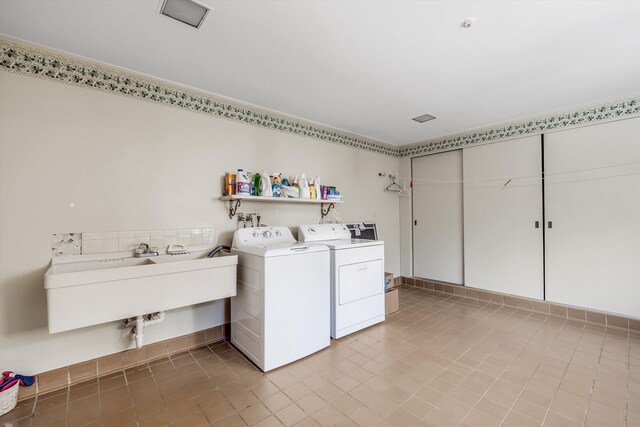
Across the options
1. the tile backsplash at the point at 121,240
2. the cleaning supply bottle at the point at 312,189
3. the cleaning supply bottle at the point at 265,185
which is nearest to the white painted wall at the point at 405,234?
the cleaning supply bottle at the point at 312,189

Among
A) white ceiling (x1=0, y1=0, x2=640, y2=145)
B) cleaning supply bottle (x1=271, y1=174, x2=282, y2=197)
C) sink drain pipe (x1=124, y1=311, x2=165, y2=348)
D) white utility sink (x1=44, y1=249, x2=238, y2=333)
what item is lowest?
sink drain pipe (x1=124, y1=311, x2=165, y2=348)

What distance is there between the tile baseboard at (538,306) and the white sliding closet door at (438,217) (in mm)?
134

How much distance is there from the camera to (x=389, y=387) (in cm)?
195

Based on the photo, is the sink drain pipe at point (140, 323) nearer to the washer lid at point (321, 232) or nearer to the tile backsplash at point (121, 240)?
the tile backsplash at point (121, 240)

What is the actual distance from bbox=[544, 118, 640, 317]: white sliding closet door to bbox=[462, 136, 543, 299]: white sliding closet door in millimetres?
135

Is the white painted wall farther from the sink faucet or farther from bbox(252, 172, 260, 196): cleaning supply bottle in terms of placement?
the sink faucet

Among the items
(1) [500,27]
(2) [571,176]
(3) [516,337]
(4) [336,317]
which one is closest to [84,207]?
(4) [336,317]

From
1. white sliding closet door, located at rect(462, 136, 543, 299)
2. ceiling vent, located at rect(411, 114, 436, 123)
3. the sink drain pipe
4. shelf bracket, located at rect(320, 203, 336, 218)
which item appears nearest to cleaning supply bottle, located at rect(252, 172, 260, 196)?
shelf bracket, located at rect(320, 203, 336, 218)

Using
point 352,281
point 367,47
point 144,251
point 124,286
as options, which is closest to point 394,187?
point 352,281

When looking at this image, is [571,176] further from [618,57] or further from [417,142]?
[417,142]

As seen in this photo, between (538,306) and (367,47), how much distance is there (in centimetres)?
353

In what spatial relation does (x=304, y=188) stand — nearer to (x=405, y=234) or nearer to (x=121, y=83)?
(x=121, y=83)

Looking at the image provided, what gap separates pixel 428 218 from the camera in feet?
14.6

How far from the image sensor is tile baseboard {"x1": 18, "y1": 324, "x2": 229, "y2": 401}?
1907 millimetres
